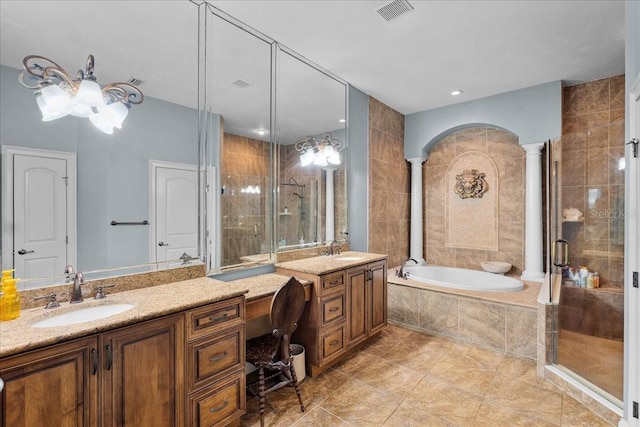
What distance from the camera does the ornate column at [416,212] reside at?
4.68 meters

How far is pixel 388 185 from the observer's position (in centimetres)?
434

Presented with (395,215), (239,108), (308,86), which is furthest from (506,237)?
(239,108)

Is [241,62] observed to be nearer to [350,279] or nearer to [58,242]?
[58,242]

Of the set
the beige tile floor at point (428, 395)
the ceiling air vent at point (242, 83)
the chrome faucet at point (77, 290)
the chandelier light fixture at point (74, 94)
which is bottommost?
the beige tile floor at point (428, 395)

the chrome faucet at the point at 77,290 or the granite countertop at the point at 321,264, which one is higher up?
the chrome faucet at the point at 77,290

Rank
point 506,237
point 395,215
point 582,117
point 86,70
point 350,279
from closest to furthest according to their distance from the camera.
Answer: point 86,70
point 350,279
point 582,117
point 506,237
point 395,215

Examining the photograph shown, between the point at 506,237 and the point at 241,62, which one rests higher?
the point at 241,62

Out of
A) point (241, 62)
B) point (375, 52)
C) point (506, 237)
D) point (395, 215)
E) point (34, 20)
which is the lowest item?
point (506, 237)

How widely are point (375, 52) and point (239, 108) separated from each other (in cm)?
139

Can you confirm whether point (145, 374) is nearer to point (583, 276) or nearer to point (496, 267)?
point (583, 276)

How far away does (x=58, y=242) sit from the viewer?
1651 millimetres

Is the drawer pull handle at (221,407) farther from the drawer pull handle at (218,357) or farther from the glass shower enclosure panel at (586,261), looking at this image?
the glass shower enclosure panel at (586,261)

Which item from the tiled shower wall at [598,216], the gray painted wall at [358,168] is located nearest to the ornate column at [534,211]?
the tiled shower wall at [598,216]

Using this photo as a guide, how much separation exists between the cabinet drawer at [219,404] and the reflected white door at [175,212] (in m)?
0.88
